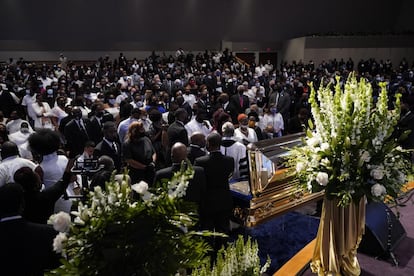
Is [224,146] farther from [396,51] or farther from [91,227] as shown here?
[396,51]

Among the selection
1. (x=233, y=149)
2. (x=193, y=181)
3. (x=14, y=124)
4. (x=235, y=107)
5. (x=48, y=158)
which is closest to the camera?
(x=193, y=181)

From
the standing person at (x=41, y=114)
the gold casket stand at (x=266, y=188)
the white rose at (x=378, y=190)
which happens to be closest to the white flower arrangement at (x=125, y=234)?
Result: the white rose at (x=378, y=190)

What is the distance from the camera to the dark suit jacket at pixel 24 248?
2395mm

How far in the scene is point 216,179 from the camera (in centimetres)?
421

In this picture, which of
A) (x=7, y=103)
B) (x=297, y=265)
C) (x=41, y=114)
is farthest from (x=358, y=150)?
(x=7, y=103)

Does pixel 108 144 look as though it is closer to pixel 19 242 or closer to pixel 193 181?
pixel 193 181

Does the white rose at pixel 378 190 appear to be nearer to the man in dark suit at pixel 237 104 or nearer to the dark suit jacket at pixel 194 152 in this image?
the dark suit jacket at pixel 194 152

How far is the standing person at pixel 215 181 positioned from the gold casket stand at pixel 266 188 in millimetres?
219

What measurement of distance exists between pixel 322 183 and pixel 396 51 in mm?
23687

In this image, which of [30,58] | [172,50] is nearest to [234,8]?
[172,50]

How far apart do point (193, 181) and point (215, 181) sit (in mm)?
448

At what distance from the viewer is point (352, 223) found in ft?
10.3

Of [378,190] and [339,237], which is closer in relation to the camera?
[378,190]

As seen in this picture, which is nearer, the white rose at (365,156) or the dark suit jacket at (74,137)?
the white rose at (365,156)
